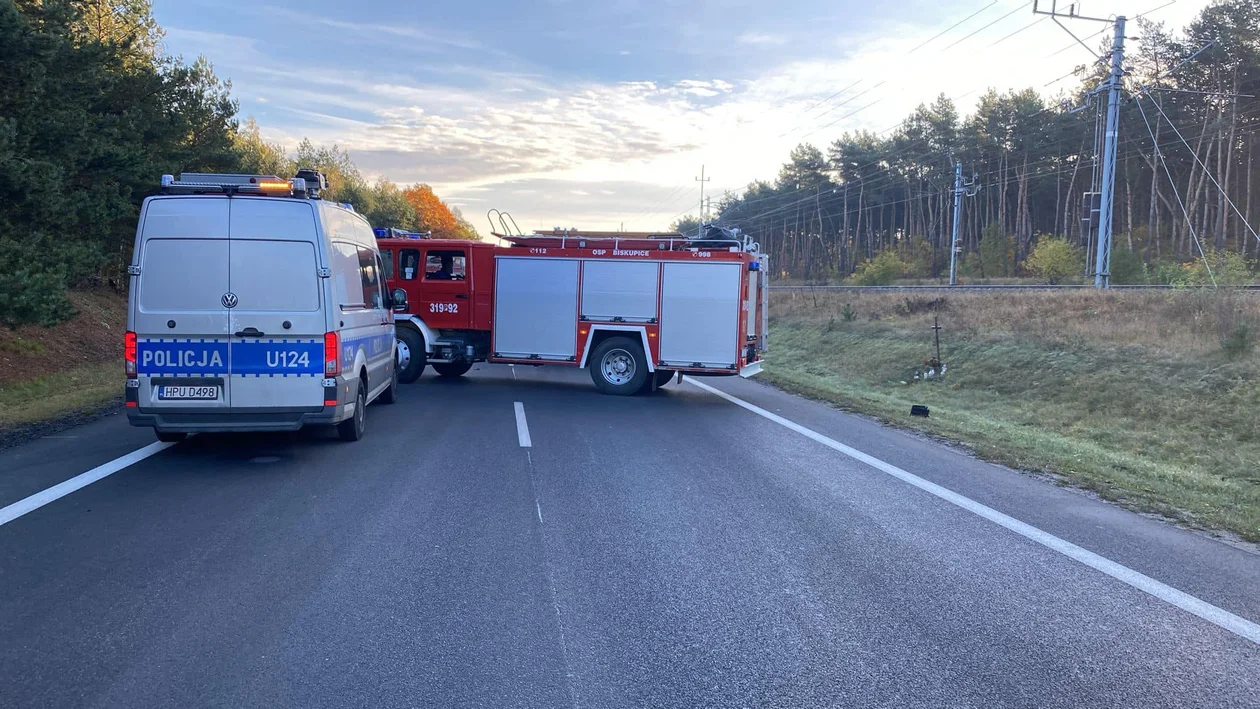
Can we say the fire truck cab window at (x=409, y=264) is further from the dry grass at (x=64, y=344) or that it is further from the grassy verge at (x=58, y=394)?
the dry grass at (x=64, y=344)

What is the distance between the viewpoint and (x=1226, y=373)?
59.2 ft

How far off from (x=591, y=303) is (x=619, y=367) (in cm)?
124

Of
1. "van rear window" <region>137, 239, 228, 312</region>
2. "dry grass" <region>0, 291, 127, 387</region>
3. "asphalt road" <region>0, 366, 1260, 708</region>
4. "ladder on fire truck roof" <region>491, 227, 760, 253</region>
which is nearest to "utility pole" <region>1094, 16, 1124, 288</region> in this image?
"ladder on fire truck roof" <region>491, 227, 760, 253</region>

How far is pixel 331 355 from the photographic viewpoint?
29.0ft

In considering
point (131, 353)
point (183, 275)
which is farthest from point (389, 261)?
point (131, 353)

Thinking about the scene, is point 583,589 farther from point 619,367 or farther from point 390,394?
point 619,367

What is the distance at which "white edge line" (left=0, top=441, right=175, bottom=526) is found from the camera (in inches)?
262

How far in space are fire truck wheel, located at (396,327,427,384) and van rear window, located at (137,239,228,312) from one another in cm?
817

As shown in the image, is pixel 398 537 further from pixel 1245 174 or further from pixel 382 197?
pixel 382 197

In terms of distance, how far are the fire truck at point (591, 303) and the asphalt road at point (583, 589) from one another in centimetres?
642

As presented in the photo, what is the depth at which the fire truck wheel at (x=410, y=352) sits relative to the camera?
16672mm

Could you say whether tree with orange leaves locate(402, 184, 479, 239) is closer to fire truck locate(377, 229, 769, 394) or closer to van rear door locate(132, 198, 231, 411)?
fire truck locate(377, 229, 769, 394)

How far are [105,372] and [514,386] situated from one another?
7.73m

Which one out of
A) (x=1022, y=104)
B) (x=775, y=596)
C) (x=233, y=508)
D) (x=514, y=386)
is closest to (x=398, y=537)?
(x=233, y=508)
